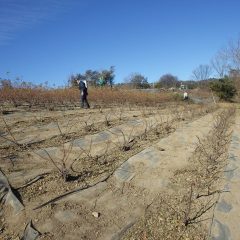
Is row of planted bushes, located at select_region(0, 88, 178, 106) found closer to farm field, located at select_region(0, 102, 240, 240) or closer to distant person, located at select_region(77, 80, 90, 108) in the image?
distant person, located at select_region(77, 80, 90, 108)

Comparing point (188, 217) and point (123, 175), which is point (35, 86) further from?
point (188, 217)

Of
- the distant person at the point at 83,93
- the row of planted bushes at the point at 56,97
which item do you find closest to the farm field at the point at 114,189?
the row of planted bushes at the point at 56,97

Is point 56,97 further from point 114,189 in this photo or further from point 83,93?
point 114,189

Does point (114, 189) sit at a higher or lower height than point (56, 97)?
lower

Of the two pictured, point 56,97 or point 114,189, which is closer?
point 114,189

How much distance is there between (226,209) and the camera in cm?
353

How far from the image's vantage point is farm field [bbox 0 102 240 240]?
313cm

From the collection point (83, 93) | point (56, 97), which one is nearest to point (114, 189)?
point (83, 93)

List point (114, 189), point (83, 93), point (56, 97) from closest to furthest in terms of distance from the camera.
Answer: point (114, 189)
point (83, 93)
point (56, 97)

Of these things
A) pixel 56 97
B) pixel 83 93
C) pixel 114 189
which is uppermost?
pixel 83 93

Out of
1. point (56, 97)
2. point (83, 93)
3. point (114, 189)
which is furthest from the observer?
point (56, 97)

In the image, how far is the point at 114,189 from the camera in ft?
13.0

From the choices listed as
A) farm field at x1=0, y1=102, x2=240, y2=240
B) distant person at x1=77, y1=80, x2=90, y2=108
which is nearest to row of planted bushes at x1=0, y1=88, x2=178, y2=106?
distant person at x1=77, y1=80, x2=90, y2=108

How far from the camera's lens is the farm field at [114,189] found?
3129 millimetres
